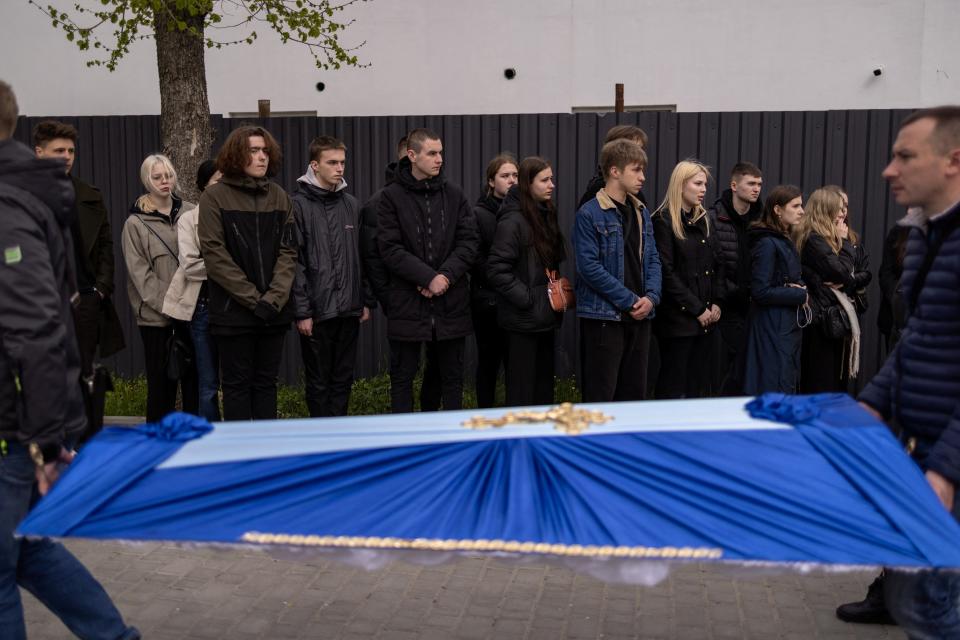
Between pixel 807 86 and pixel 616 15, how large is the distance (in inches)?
88.0

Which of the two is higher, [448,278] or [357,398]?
[448,278]

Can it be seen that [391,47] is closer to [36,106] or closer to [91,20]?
[91,20]

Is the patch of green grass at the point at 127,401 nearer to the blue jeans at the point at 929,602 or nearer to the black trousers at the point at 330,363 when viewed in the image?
the black trousers at the point at 330,363

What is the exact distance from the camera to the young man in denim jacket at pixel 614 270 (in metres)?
6.64

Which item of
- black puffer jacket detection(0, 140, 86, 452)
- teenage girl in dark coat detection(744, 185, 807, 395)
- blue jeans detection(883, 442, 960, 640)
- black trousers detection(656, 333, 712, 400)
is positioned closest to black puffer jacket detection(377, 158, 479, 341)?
black trousers detection(656, 333, 712, 400)

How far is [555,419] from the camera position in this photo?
3348 mm

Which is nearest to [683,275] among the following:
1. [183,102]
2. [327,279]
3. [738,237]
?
[738,237]

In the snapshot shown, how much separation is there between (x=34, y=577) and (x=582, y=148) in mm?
6482

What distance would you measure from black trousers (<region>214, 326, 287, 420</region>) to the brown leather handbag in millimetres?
1855

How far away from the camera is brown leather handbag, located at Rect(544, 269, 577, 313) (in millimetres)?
6934

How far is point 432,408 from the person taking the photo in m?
7.39

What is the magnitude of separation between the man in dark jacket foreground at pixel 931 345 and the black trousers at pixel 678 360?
3908 millimetres

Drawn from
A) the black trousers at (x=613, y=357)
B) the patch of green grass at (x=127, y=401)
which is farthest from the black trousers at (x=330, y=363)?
the patch of green grass at (x=127, y=401)

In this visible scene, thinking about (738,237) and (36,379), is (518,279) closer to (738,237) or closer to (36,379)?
(738,237)
